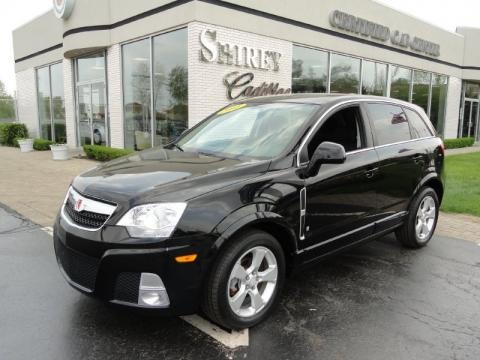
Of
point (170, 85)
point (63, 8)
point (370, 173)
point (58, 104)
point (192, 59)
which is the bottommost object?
point (370, 173)

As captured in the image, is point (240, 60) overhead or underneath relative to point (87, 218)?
overhead

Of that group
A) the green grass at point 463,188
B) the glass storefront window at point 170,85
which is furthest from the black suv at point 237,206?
the glass storefront window at point 170,85

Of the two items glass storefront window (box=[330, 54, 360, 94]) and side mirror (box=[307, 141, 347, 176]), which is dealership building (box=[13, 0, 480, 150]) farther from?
side mirror (box=[307, 141, 347, 176])

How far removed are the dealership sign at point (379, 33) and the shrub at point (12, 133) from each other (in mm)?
13956

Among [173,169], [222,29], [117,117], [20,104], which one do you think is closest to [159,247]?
[173,169]

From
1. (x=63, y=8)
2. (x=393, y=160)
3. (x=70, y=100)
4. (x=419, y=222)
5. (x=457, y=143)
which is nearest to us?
(x=393, y=160)

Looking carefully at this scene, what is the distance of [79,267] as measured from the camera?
307 cm

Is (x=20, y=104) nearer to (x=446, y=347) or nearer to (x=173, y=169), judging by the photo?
(x=173, y=169)

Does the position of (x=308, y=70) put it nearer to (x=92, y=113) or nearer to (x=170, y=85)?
(x=170, y=85)

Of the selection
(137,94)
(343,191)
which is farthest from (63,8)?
(343,191)

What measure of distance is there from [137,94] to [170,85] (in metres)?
1.63

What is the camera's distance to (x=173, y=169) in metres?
3.40

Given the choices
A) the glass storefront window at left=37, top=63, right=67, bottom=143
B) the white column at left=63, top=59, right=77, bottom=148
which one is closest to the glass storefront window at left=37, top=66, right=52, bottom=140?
the glass storefront window at left=37, top=63, right=67, bottom=143

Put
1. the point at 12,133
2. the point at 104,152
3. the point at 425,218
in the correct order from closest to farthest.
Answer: the point at 425,218 → the point at 104,152 → the point at 12,133
